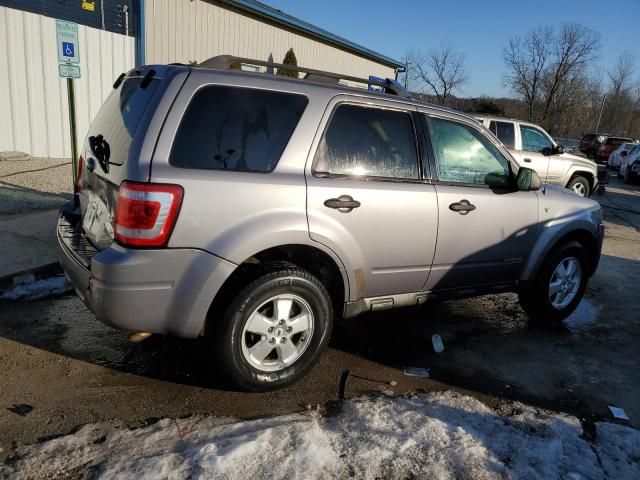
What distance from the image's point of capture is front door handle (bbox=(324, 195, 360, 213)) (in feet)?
10.4

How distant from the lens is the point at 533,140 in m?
11.3

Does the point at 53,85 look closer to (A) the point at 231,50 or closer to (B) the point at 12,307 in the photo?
(A) the point at 231,50

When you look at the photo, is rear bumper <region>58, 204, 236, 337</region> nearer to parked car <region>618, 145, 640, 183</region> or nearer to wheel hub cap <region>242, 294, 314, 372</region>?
wheel hub cap <region>242, 294, 314, 372</region>

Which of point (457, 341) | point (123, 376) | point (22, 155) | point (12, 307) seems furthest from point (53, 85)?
point (457, 341)

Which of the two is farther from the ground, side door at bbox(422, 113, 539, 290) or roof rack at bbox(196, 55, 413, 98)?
roof rack at bbox(196, 55, 413, 98)

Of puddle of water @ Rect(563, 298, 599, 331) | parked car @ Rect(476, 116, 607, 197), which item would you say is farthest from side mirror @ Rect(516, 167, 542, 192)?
parked car @ Rect(476, 116, 607, 197)

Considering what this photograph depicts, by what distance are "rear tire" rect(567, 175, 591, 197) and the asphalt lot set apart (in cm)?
787

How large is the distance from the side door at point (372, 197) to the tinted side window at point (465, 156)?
23 centimetres

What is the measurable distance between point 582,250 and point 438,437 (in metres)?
2.83

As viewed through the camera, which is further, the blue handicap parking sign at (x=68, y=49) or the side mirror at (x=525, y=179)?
the blue handicap parking sign at (x=68, y=49)

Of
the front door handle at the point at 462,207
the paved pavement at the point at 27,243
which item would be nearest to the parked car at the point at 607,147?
the front door handle at the point at 462,207

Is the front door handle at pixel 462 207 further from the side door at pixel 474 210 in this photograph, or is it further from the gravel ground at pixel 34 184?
the gravel ground at pixel 34 184

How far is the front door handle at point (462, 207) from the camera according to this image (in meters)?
3.75

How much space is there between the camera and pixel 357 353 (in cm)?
393
